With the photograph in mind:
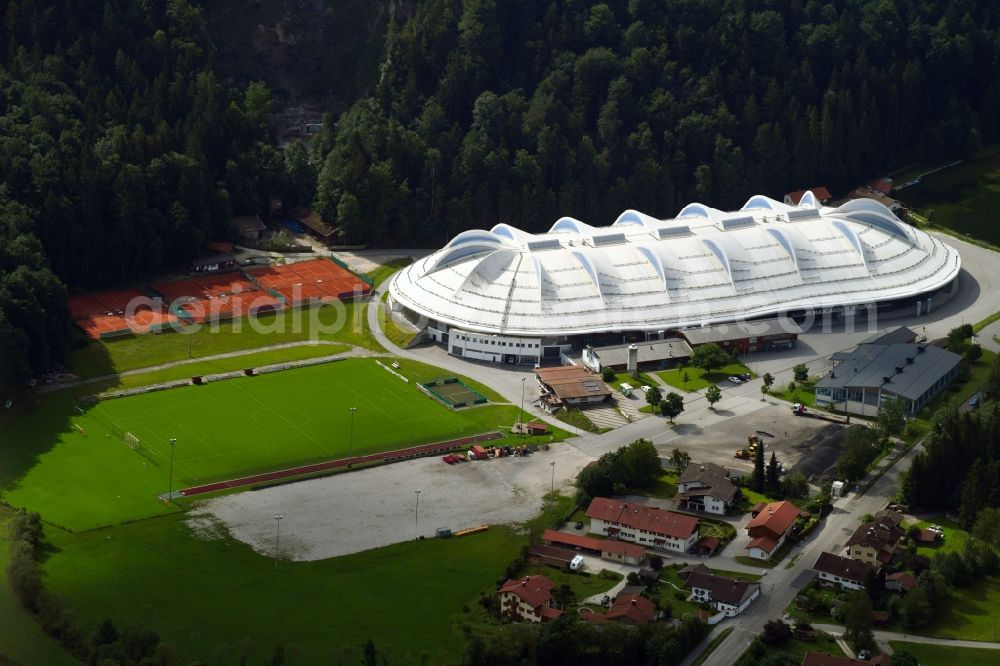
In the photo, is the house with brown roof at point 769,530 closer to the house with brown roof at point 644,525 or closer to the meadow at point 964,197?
the house with brown roof at point 644,525

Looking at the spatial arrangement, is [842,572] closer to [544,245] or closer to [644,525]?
[644,525]

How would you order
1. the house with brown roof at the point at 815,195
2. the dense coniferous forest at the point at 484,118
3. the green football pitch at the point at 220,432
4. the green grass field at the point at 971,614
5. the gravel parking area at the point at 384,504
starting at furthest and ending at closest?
the house with brown roof at the point at 815,195 < the dense coniferous forest at the point at 484,118 < the green football pitch at the point at 220,432 < the gravel parking area at the point at 384,504 < the green grass field at the point at 971,614

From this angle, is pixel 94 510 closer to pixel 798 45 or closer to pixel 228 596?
pixel 228 596

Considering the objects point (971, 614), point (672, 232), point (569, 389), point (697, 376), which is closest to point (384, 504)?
point (569, 389)

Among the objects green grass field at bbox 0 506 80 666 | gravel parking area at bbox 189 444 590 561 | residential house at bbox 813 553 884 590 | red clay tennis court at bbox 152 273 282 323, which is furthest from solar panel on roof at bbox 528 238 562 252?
green grass field at bbox 0 506 80 666

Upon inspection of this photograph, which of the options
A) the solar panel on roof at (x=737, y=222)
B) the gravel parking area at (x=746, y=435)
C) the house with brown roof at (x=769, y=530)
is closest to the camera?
the house with brown roof at (x=769, y=530)

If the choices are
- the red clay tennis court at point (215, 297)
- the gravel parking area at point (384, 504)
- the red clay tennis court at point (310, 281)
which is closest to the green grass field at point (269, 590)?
the gravel parking area at point (384, 504)
